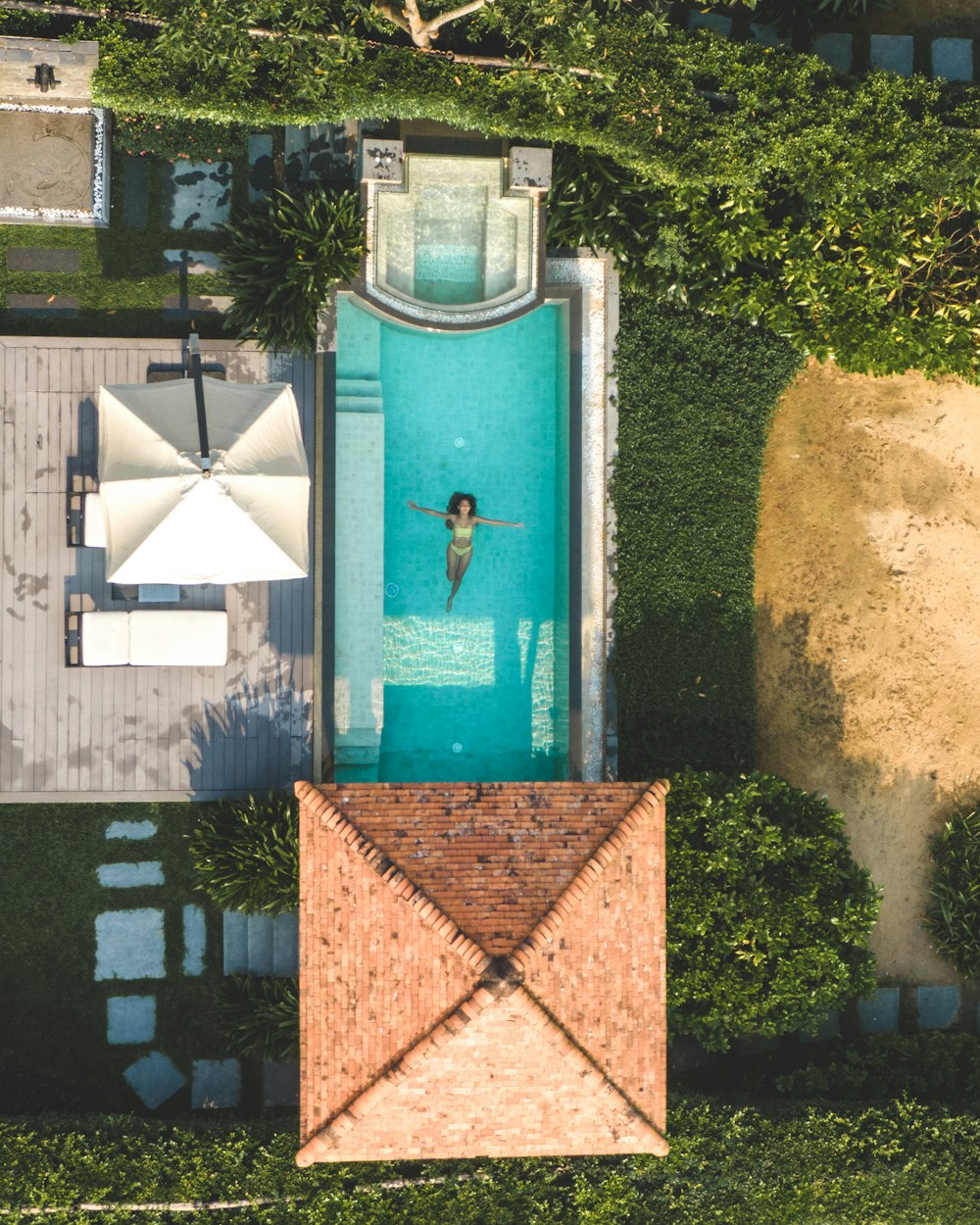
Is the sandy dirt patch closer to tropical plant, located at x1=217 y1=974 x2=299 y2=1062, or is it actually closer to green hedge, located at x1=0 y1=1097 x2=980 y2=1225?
green hedge, located at x1=0 y1=1097 x2=980 y2=1225

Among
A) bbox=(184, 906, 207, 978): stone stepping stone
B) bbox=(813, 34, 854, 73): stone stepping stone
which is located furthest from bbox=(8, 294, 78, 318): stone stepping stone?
bbox=(813, 34, 854, 73): stone stepping stone

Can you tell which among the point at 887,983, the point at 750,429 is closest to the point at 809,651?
the point at 750,429

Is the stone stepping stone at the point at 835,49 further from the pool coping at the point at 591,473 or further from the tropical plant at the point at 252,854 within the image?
the tropical plant at the point at 252,854

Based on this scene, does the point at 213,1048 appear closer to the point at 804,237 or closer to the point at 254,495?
the point at 254,495

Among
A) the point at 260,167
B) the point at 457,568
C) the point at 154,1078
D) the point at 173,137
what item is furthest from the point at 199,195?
the point at 154,1078

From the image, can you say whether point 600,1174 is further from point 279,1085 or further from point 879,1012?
point 879,1012
